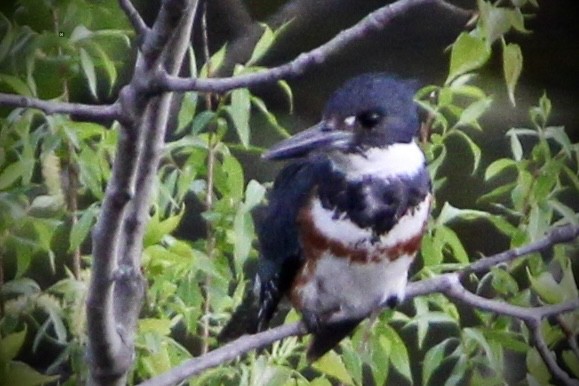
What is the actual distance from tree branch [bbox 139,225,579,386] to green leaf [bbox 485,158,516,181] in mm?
63

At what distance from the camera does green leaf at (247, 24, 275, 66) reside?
0.68 m

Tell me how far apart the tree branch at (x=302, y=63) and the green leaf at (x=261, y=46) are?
0.14ft

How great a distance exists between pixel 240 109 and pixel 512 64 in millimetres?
221

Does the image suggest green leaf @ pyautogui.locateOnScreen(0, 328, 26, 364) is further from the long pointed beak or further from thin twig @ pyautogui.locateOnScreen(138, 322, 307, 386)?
the long pointed beak

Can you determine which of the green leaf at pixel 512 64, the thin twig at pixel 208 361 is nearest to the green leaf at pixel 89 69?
the thin twig at pixel 208 361

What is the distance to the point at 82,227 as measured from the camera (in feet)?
2.18

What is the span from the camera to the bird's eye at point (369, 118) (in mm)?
705

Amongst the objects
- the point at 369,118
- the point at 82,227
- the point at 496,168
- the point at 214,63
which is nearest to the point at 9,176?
the point at 82,227

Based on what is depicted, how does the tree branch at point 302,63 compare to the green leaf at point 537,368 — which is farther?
the green leaf at point 537,368

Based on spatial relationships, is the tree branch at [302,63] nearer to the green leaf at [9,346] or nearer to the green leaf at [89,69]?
the green leaf at [89,69]

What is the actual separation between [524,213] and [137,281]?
1.03ft

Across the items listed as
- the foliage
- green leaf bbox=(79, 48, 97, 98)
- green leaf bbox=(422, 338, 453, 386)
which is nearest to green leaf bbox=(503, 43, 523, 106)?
the foliage

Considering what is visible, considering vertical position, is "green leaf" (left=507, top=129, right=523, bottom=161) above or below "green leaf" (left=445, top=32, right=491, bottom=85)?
below

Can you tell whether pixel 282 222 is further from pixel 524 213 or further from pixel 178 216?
pixel 524 213
